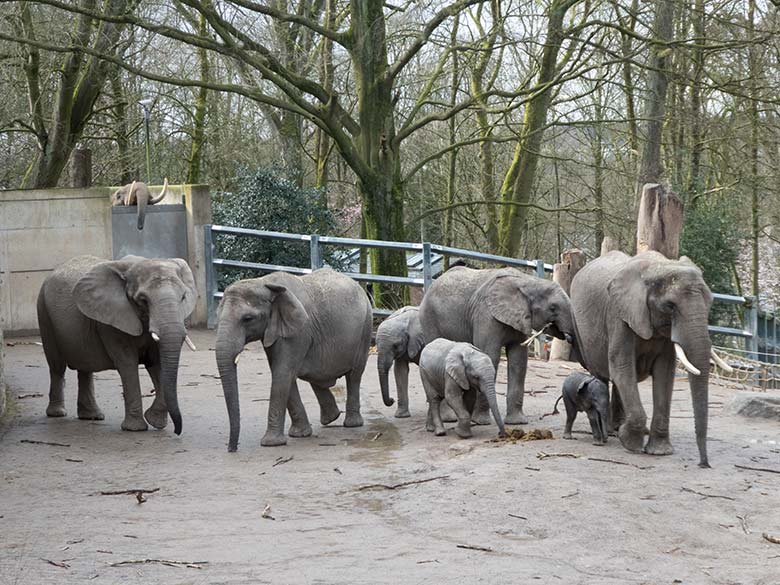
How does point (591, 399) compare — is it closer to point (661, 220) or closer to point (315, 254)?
point (661, 220)

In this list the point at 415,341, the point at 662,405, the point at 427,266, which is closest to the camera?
the point at 662,405

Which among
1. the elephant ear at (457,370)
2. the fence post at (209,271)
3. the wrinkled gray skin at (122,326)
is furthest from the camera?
the fence post at (209,271)

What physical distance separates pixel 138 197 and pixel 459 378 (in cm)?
900

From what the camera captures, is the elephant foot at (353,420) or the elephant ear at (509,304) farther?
the elephant foot at (353,420)

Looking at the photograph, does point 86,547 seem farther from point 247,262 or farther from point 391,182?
point 391,182

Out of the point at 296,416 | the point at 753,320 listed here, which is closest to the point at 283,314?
the point at 296,416

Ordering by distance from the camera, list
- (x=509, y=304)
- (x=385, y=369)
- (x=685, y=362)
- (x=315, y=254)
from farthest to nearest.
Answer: (x=315, y=254) → (x=385, y=369) → (x=509, y=304) → (x=685, y=362)

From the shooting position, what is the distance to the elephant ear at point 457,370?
34.0ft

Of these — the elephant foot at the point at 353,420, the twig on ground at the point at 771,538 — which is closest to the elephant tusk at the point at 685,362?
the twig on ground at the point at 771,538

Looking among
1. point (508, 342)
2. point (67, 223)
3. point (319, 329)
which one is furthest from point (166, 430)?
point (67, 223)

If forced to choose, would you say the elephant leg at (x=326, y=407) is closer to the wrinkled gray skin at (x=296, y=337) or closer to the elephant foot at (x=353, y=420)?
the wrinkled gray skin at (x=296, y=337)

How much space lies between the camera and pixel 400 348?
12125mm

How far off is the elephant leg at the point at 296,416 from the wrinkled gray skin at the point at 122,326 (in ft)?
3.36

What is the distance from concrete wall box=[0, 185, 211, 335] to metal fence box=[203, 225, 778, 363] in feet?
0.72
